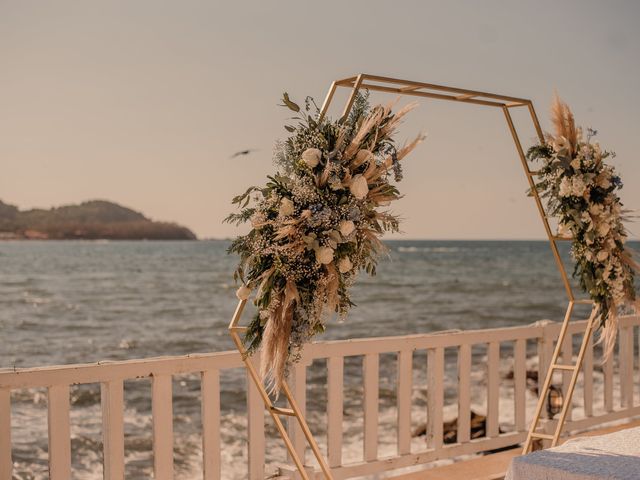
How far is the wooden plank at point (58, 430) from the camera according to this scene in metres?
2.70

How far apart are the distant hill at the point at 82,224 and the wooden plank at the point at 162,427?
93.0 ft

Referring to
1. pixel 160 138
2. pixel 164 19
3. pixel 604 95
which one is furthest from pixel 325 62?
pixel 160 138

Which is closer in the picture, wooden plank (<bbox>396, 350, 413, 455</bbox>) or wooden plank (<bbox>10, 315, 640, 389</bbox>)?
wooden plank (<bbox>10, 315, 640, 389</bbox>)

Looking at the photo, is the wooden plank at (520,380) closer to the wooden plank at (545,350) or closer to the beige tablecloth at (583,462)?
the wooden plank at (545,350)

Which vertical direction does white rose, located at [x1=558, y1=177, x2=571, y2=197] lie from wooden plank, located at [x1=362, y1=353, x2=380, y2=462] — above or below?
above

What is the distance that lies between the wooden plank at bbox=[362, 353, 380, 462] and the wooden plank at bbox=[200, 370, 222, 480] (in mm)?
701

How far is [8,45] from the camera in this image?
25547 millimetres

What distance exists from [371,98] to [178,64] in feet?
80.6

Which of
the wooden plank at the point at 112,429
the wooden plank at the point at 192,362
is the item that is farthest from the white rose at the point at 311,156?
the wooden plank at the point at 112,429

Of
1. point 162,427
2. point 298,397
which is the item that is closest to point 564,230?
point 298,397

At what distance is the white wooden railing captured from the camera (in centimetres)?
272

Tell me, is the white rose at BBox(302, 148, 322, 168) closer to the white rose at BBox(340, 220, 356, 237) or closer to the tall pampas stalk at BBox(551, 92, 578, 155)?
the white rose at BBox(340, 220, 356, 237)

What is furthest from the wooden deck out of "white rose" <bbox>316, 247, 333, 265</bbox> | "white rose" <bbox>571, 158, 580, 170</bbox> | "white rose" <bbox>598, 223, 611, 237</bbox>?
"white rose" <bbox>316, 247, 333, 265</bbox>

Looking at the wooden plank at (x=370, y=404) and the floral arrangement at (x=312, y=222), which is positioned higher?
the floral arrangement at (x=312, y=222)
